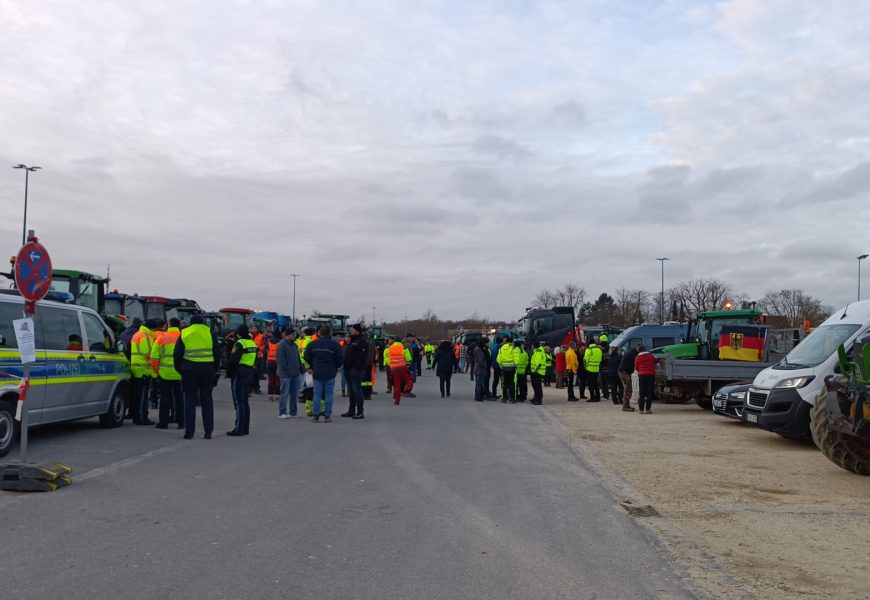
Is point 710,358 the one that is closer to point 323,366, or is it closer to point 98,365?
point 323,366

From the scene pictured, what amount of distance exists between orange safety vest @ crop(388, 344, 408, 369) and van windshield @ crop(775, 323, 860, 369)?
1032 centimetres

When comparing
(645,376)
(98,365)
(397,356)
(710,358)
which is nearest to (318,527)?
(98,365)

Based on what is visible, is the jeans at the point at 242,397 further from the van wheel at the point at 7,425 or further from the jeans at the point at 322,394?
the van wheel at the point at 7,425

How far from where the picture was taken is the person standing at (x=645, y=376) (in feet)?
65.0

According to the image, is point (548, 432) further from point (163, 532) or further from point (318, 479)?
point (163, 532)

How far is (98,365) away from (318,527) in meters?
7.31

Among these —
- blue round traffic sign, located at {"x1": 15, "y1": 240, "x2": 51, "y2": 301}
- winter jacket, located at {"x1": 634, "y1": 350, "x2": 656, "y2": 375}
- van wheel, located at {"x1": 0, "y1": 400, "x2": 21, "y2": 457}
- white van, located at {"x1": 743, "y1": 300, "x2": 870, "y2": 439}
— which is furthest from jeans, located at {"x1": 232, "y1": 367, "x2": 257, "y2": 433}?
winter jacket, located at {"x1": 634, "y1": 350, "x2": 656, "y2": 375}

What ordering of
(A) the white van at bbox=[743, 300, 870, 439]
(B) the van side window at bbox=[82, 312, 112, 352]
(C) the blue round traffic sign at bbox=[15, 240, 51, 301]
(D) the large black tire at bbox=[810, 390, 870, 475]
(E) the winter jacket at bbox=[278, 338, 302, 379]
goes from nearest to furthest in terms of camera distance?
(C) the blue round traffic sign at bbox=[15, 240, 51, 301] → (D) the large black tire at bbox=[810, 390, 870, 475] → (B) the van side window at bbox=[82, 312, 112, 352] → (A) the white van at bbox=[743, 300, 870, 439] → (E) the winter jacket at bbox=[278, 338, 302, 379]

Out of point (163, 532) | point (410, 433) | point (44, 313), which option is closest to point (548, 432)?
point (410, 433)

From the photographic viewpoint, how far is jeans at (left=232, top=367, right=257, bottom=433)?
44.4 feet

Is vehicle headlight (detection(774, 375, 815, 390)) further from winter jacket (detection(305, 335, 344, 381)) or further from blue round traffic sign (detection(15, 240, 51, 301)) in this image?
blue round traffic sign (detection(15, 240, 51, 301))

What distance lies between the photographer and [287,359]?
16.8m

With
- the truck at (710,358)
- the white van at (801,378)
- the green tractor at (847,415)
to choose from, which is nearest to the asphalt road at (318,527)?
the green tractor at (847,415)

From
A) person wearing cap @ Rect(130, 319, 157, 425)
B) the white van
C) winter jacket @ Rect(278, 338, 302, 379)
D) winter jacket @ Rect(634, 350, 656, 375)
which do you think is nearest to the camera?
the white van
